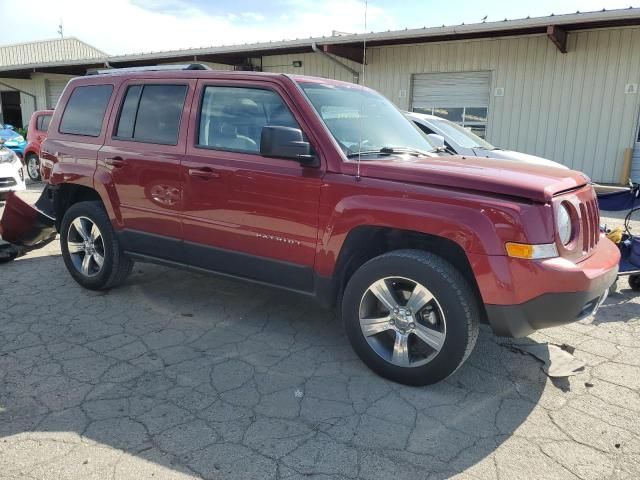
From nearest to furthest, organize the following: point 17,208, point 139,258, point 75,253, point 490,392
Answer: point 490,392
point 139,258
point 75,253
point 17,208

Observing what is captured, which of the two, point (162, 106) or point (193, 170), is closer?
point (193, 170)

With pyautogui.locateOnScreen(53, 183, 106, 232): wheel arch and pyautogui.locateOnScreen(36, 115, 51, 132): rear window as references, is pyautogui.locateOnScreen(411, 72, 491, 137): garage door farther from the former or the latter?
pyautogui.locateOnScreen(53, 183, 106, 232): wheel arch

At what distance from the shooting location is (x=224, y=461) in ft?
8.05

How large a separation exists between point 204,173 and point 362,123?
1207 millimetres

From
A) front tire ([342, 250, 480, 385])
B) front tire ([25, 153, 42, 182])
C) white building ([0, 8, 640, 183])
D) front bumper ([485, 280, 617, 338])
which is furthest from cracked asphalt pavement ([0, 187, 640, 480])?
front tire ([25, 153, 42, 182])

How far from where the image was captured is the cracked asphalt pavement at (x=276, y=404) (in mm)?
Result: 2455

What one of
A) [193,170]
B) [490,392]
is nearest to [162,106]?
[193,170]

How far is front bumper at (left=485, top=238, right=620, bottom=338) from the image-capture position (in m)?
2.70

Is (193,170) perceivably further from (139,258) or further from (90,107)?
(90,107)

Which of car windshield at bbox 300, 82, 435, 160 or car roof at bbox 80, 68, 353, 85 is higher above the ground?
car roof at bbox 80, 68, 353, 85

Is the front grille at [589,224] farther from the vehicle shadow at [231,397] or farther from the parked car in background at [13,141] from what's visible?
the parked car in background at [13,141]

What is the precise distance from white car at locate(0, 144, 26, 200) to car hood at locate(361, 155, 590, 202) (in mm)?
7955

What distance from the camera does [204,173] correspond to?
12.3ft

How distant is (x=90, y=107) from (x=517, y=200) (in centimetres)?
380
